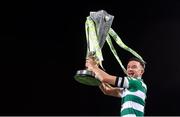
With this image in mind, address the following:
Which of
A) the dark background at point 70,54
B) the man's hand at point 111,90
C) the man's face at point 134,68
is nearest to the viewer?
the man's face at point 134,68

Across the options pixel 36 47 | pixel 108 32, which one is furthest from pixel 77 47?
pixel 108 32

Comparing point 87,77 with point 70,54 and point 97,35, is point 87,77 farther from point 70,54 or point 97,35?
point 70,54

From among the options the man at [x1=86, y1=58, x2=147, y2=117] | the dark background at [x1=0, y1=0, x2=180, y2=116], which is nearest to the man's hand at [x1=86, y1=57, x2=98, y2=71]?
the man at [x1=86, y1=58, x2=147, y2=117]

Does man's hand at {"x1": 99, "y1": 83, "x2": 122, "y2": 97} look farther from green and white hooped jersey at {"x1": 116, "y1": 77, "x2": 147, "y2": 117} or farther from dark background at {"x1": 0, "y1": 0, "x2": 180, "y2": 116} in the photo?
dark background at {"x1": 0, "y1": 0, "x2": 180, "y2": 116}

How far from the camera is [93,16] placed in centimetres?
266

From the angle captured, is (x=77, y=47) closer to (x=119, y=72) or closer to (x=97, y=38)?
(x=119, y=72)

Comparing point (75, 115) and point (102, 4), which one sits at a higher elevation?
point (102, 4)

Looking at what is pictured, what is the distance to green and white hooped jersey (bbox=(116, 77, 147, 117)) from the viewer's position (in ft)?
8.20

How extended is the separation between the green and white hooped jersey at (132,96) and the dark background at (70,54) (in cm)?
152

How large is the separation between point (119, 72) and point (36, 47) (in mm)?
568

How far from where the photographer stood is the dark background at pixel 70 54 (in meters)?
4.05

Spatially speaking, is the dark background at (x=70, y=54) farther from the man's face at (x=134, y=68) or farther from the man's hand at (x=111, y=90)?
the man's face at (x=134, y=68)

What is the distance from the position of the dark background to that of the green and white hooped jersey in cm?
152

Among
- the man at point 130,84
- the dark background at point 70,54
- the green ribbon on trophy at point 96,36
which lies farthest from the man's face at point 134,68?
the dark background at point 70,54
